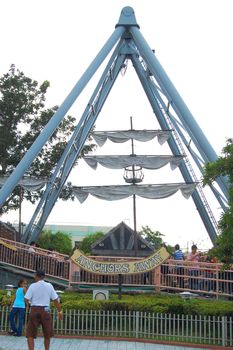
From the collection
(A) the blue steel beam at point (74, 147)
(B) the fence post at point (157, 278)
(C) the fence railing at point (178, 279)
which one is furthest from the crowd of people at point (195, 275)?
(A) the blue steel beam at point (74, 147)

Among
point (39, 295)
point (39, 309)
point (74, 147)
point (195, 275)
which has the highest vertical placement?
point (74, 147)

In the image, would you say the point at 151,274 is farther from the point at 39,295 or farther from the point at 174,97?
the point at 174,97

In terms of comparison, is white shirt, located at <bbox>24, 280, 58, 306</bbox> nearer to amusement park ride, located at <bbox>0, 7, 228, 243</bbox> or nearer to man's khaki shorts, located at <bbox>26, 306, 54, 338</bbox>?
man's khaki shorts, located at <bbox>26, 306, 54, 338</bbox>

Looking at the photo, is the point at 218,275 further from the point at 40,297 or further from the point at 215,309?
the point at 40,297

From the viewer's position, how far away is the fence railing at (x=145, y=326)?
13.8 metres

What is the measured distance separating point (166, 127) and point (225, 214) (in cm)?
1903

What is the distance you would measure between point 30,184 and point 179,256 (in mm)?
10516

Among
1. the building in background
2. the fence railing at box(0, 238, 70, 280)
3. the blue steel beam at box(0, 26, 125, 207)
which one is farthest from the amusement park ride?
the building in background

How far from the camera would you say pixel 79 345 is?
13398mm

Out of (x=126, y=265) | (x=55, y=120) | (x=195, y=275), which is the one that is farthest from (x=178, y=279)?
(x=55, y=120)

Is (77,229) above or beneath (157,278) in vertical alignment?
above

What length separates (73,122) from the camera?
34250mm

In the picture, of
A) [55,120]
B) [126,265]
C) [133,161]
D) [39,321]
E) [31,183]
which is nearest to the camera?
[39,321]

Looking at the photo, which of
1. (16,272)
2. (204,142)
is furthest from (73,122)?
(16,272)
